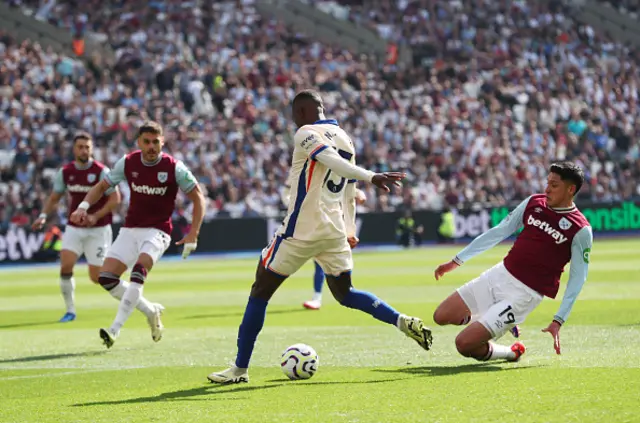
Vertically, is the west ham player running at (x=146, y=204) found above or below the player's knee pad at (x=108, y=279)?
above

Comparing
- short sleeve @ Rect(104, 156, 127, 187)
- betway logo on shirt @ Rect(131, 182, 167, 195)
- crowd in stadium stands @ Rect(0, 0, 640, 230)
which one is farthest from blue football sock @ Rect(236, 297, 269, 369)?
crowd in stadium stands @ Rect(0, 0, 640, 230)

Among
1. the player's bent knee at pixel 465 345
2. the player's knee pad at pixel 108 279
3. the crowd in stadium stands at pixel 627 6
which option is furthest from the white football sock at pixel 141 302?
the crowd in stadium stands at pixel 627 6

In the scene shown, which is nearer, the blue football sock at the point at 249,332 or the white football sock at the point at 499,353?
the blue football sock at the point at 249,332

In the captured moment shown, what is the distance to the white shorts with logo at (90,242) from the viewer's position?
14.9 metres

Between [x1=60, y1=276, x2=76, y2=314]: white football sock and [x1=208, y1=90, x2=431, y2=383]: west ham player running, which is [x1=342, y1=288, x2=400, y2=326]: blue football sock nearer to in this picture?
[x1=208, y1=90, x2=431, y2=383]: west ham player running

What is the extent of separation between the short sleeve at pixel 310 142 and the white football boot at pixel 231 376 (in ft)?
5.51

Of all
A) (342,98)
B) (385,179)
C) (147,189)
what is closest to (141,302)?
(147,189)

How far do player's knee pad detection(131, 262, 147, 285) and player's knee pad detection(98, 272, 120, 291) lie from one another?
17.5 inches

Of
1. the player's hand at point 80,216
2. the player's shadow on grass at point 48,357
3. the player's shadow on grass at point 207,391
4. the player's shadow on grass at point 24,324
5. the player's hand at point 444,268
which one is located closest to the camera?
the player's shadow on grass at point 207,391

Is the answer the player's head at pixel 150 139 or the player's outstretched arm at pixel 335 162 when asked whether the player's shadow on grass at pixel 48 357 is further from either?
the player's outstretched arm at pixel 335 162

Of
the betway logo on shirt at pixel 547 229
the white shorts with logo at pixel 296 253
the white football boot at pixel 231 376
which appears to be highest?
the betway logo on shirt at pixel 547 229

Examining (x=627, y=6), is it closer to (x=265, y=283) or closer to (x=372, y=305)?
(x=372, y=305)

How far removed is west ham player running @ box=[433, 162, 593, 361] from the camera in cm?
860

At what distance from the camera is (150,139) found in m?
A: 11.6
